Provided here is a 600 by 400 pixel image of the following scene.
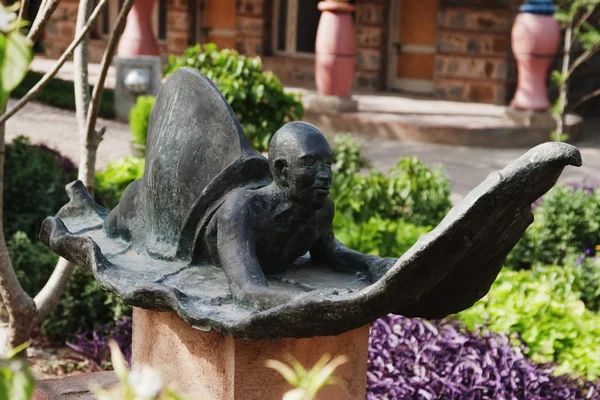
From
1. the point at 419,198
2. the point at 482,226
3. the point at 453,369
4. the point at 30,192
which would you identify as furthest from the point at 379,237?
the point at 482,226

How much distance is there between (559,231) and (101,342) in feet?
10.2

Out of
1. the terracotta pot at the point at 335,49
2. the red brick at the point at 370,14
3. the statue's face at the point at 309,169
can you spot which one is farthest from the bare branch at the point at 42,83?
the red brick at the point at 370,14

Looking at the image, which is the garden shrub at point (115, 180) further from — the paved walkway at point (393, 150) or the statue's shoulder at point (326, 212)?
the statue's shoulder at point (326, 212)

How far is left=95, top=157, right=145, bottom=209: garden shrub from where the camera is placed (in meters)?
6.54

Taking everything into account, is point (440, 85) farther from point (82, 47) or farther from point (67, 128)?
point (82, 47)

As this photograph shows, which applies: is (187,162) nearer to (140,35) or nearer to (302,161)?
(302,161)

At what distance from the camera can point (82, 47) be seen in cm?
453

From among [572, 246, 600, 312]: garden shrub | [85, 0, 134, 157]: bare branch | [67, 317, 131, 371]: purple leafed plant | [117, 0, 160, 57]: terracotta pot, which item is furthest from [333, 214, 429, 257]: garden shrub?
[117, 0, 160, 57]: terracotta pot

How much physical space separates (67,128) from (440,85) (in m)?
5.06

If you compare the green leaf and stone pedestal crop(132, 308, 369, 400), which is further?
stone pedestal crop(132, 308, 369, 400)

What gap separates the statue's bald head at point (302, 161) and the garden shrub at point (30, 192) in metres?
3.70

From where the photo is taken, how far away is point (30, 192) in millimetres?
→ 6477

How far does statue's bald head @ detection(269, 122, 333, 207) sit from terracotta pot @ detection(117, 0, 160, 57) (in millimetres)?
9402

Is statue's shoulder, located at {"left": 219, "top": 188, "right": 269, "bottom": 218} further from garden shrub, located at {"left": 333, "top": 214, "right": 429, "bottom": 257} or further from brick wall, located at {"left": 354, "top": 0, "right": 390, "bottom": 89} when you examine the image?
brick wall, located at {"left": 354, "top": 0, "right": 390, "bottom": 89}
